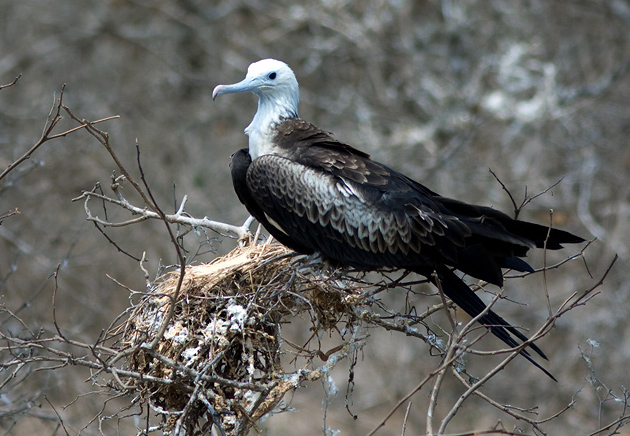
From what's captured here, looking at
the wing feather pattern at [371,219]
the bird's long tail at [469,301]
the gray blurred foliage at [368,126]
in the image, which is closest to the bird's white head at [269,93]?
the wing feather pattern at [371,219]

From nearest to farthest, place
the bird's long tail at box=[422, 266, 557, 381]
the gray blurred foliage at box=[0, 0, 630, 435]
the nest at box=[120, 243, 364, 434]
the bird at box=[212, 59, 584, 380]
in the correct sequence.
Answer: the nest at box=[120, 243, 364, 434] → the bird's long tail at box=[422, 266, 557, 381] → the bird at box=[212, 59, 584, 380] → the gray blurred foliage at box=[0, 0, 630, 435]

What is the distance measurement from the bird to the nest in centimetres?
27

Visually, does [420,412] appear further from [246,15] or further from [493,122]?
[246,15]

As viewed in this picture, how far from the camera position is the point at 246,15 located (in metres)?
11.1

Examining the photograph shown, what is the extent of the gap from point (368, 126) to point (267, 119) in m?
4.20

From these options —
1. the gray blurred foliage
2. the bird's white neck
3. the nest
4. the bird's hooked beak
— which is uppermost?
the gray blurred foliage

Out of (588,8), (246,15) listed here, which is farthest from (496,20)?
(246,15)

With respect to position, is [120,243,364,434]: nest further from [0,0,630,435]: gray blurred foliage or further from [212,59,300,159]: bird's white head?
[0,0,630,435]: gray blurred foliage

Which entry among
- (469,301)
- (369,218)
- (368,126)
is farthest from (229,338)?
(368,126)

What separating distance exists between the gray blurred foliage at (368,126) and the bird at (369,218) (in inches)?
146

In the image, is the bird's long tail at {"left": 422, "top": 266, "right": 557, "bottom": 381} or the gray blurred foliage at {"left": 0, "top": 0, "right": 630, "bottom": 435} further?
the gray blurred foliage at {"left": 0, "top": 0, "right": 630, "bottom": 435}

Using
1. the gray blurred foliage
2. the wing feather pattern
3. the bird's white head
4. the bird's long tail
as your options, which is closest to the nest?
the wing feather pattern

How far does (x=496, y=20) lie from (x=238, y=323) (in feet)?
22.3

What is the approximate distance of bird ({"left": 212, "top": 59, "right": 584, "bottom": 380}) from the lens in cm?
423
